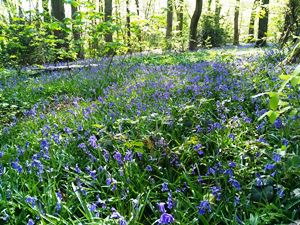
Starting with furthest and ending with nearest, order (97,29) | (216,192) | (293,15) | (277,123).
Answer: (293,15) → (97,29) → (277,123) → (216,192)

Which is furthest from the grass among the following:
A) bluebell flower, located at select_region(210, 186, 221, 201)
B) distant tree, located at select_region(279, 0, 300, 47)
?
distant tree, located at select_region(279, 0, 300, 47)

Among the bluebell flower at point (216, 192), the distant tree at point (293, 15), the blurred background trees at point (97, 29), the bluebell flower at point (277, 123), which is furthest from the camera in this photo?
the distant tree at point (293, 15)

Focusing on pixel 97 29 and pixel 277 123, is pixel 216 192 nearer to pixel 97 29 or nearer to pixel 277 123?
pixel 277 123

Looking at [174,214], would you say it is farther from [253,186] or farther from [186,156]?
[186,156]

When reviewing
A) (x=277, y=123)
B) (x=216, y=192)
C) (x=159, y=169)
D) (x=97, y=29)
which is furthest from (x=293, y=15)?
(x=216, y=192)

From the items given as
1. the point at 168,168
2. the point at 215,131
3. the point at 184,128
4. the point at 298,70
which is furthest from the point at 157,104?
the point at 298,70

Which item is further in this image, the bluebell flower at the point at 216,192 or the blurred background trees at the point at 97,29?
the blurred background trees at the point at 97,29

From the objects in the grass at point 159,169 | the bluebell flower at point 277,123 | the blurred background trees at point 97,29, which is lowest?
the grass at point 159,169

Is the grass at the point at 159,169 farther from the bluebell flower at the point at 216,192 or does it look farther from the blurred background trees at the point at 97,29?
the blurred background trees at the point at 97,29

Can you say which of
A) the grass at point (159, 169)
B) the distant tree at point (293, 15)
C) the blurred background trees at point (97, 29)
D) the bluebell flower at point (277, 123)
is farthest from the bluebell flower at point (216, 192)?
the distant tree at point (293, 15)

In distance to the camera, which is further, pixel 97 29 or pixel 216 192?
pixel 97 29

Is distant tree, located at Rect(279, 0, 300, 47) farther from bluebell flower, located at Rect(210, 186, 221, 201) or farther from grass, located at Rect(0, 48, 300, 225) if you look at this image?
bluebell flower, located at Rect(210, 186, 221, 201)

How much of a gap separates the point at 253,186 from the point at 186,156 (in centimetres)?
81

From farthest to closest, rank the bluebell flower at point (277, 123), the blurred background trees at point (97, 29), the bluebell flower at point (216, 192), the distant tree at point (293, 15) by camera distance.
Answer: the distant tree at point (293, 15)
the blurred background trees at point (97, 29)
the bluebell flower at point (277, 123)
the bluebell flower at point (216, 192)
